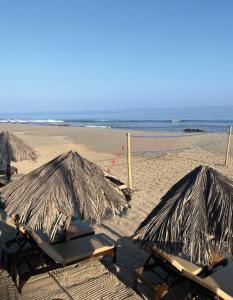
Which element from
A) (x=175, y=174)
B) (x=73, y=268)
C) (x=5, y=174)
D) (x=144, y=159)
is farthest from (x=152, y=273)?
(x=144, y=159)

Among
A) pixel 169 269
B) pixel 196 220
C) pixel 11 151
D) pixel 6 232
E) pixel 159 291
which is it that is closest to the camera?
pixel 196 220

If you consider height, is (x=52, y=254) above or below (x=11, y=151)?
below

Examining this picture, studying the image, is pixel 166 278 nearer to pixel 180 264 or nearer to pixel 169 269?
pixel 169 269

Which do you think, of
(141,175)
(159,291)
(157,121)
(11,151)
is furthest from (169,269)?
(157,121)

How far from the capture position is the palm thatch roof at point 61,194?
4.61 m

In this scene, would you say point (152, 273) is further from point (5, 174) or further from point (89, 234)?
point (5, 174)

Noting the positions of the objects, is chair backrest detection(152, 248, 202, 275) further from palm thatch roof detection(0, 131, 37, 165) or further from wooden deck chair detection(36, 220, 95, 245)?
palm thatch roof detection(0, 131, 37, 165)

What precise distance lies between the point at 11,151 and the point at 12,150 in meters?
0.04

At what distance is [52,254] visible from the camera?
15.3 ft

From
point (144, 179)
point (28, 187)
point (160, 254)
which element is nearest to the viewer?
point (160, 254)

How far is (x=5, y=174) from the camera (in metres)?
9.57

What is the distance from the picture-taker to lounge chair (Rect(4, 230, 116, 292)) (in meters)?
4.64

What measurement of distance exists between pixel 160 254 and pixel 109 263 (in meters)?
1.32

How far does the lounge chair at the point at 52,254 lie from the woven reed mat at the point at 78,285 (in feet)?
0.64
